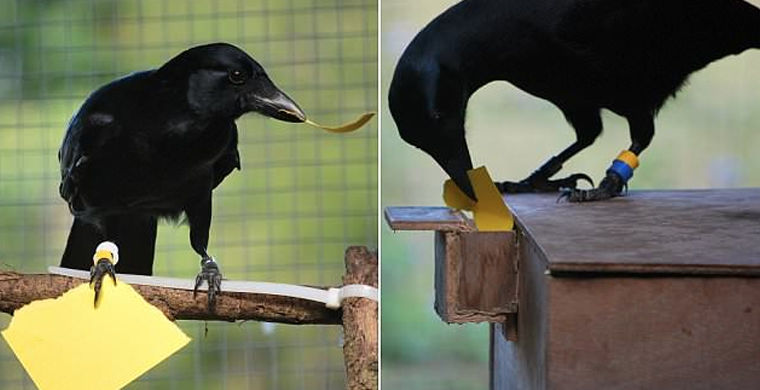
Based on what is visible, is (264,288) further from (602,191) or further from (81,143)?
(602,191)

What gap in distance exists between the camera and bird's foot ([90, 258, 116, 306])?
0.87 meters

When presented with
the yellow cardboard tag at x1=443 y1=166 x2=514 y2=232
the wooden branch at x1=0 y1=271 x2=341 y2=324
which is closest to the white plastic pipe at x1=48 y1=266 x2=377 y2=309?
the wooden branch at x1=0 y1=271 x2=341 y2=324

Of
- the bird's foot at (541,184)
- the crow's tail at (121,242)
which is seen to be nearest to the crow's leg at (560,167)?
the bird's foot at (541,184)

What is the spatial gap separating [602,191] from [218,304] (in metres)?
0.40

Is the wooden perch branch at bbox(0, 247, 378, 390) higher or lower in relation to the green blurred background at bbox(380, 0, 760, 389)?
lower

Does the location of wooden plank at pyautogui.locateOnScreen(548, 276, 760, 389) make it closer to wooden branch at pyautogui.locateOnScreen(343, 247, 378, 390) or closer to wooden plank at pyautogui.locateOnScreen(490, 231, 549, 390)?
wooden plank at pyautogui.locateOnScreen(490, 231, 549, 390)

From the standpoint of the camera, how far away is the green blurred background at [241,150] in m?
0.88

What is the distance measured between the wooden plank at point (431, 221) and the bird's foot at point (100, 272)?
25 cm

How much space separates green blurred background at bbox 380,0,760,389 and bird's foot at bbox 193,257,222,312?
0.21m

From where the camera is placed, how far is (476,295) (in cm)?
83

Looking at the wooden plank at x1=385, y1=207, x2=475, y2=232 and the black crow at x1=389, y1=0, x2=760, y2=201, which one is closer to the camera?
the wooden plank at x1=385, y1=207, x2=475, y2=232

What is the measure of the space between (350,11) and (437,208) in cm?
21

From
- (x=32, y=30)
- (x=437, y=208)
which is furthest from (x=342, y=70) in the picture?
(x=32, y=30)

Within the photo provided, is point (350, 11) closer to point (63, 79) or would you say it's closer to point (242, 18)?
point (242, 18)
